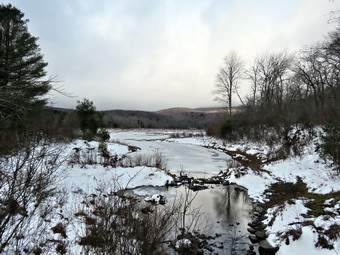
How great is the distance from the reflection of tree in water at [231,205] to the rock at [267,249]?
3.81ft

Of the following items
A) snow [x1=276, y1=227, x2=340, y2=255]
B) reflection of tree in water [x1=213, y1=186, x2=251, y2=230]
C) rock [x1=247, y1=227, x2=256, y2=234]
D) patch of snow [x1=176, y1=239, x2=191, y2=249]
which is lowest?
reflection of tree in water [x1=213, y1=186, x2=251, y2=230]

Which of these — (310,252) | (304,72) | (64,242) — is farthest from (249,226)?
(304,72)

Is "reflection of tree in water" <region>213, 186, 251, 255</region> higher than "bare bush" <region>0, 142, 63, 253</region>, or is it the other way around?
"bare bush" <region>0, 142, 63, 253</region>

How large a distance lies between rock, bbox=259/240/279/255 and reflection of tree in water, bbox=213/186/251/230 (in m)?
1.16

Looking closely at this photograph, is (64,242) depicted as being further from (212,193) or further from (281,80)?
(281,80)

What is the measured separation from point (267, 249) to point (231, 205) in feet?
9.87

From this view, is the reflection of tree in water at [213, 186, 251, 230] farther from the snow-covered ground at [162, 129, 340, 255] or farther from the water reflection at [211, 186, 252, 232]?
the snow-covered ground at [162, 129, 340, 255]

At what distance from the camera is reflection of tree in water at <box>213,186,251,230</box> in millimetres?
6629

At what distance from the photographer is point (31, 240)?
13.9 feet

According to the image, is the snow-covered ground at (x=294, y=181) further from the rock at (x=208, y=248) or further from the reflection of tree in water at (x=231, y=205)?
the rock at (x=208, y=248)

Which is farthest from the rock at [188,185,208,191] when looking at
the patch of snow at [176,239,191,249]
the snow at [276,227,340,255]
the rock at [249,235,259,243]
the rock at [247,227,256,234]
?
the snow at [276,227,340,255]

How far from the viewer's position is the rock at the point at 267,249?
4.81 m

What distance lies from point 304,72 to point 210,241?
29.6 meters

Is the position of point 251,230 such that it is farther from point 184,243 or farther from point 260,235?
point 184,243
